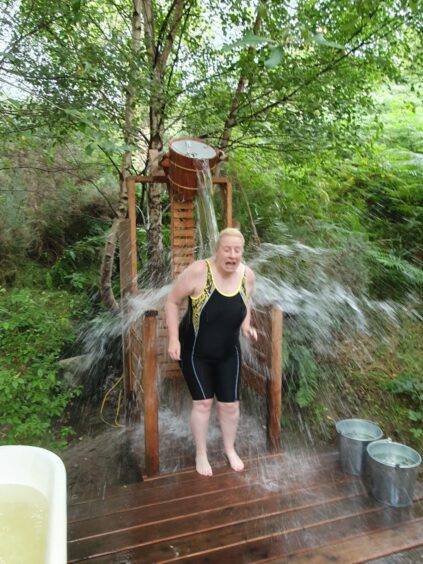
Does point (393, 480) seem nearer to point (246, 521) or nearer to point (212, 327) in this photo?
point (246, 521)

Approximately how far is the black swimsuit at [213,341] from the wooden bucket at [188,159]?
4.59ft

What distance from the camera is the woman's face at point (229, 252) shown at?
2.45 meters

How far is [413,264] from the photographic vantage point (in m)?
5.28

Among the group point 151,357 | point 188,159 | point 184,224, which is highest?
point 188,159

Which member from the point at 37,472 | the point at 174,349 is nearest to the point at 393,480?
the point at 174,349

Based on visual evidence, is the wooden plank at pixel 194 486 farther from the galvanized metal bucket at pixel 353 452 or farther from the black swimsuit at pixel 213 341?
the black swimsuit at pixel 213 341

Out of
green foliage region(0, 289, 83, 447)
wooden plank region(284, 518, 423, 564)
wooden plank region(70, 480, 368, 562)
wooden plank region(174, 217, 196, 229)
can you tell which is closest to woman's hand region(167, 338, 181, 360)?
wooden plank region(70, 480, 368, 562)

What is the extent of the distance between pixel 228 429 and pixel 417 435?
1.79m

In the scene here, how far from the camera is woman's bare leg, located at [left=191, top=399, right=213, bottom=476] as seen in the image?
266 centimetres

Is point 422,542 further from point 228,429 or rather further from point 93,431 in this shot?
point 93,431

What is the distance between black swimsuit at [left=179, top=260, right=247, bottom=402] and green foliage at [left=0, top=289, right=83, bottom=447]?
4.46ft

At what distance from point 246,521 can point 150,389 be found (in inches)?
40.1

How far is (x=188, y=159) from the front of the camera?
11.6 feet

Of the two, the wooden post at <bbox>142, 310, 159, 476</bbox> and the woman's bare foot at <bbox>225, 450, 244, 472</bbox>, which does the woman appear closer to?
the woman's bare foot at <bbox>225, 450, 244, 472</bbox>
